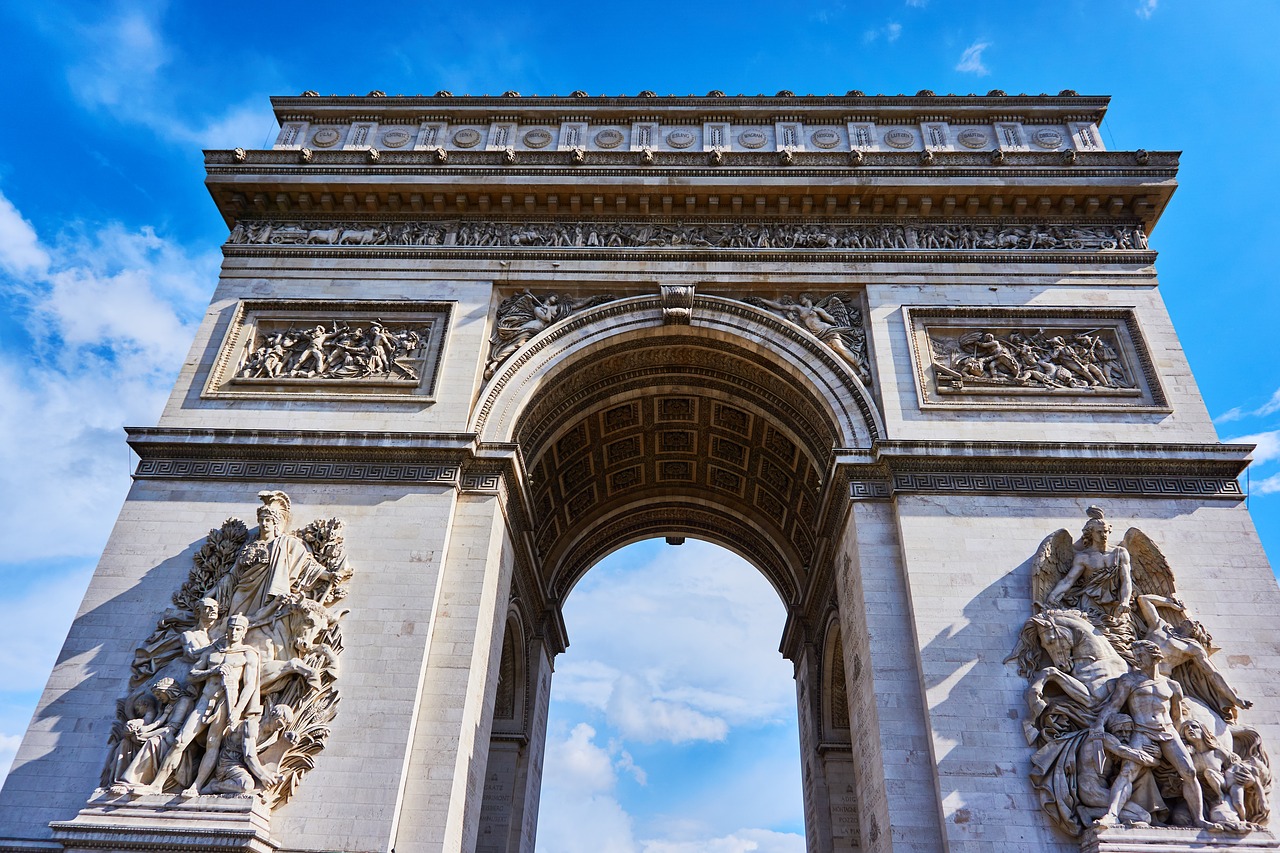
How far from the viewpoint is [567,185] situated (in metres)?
17.0

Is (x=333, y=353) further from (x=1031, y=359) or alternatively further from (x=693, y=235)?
(x=1031, y=359)

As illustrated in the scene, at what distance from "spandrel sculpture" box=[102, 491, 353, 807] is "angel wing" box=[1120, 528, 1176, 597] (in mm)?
11615

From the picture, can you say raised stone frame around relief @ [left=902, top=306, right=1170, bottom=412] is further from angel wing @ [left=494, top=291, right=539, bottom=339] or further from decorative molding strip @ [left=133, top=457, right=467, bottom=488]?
decorative molding strip @ [left=133, top=457, right=467, bottom=488]

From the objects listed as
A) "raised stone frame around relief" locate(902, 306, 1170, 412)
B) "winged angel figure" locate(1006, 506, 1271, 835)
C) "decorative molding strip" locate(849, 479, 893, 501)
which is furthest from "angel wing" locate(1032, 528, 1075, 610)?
"raised stone frame around relief" locate(902, 306, 1170, 412)

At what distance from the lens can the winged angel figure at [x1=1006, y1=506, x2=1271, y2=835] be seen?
10.4 meters

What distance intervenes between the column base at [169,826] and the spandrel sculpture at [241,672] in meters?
0.18

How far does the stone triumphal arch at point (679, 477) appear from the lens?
1108 cm

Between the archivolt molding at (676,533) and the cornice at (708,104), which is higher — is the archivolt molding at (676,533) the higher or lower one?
the lower one

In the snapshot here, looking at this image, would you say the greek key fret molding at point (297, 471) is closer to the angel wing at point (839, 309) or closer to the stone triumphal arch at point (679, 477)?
the stone triumphal arch at point (679, 477)

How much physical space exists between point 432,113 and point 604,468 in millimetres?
8995

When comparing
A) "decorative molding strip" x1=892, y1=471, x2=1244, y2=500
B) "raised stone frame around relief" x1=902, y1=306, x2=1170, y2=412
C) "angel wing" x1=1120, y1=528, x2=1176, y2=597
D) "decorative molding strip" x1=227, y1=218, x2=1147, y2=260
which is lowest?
"angel wing" x1=1120, y1=528, x2=1176, y2=597

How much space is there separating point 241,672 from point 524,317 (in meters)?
7.82

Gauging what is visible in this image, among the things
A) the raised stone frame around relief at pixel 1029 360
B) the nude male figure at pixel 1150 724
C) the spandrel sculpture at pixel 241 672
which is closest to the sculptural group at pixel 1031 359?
the raised stone frame around relief at pixel 1029 360

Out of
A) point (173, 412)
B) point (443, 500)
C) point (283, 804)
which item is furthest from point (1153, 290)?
point (173, 412)
